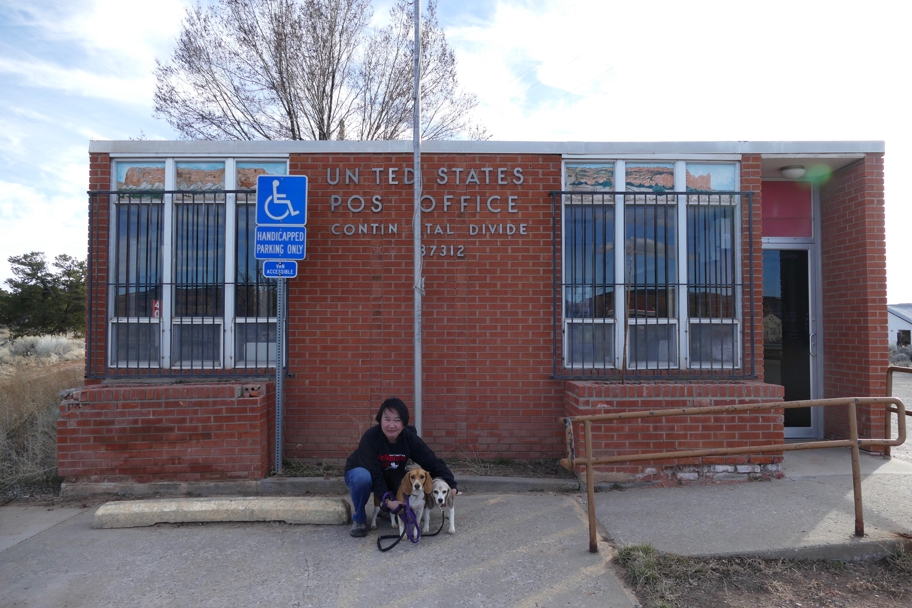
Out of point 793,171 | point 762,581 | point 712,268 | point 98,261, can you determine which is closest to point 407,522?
point 762,581

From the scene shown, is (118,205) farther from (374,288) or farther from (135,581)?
(135,581)

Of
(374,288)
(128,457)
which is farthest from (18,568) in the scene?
(374,288)

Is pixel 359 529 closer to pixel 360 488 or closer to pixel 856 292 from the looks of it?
pixel 360 488

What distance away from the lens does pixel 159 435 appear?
5277 millimetres

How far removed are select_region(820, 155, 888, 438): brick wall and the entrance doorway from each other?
0.55 ft

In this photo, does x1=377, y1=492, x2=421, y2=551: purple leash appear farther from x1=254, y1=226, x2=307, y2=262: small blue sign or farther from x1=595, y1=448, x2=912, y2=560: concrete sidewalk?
x1=254, y1=226, x2=307, y2=262: small blue sign

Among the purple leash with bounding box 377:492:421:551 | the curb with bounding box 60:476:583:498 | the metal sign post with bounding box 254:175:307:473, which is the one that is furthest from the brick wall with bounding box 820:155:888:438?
the metal sign post with bounding box 254:175:307:473

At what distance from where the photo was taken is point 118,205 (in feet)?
19.9

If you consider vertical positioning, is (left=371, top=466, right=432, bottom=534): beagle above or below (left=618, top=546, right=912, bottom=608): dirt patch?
above

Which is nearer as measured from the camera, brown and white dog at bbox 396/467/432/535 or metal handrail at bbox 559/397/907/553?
metal handrail at bbox 559/397/907/553

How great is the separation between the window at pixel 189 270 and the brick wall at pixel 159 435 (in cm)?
73

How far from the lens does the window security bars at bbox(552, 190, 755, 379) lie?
6039 mm

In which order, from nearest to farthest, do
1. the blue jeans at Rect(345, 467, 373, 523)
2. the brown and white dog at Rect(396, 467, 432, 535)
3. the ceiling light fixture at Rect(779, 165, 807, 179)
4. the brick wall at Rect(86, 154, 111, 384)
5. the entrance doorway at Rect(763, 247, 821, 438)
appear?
the brown and white dog at Rect(396, 467, 432, 535) < the blue jeans at Rect(345, 467, 373, 523) < the brick wall at Rect(86, 154, 111, 384) < the ceiling light fixture at Rect(779, 165, 807, 179) < the entrance doorway at Rect(763, 247, 821, 438)

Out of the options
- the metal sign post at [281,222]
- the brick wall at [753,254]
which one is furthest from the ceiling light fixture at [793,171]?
the metal sign post at [281,222]
